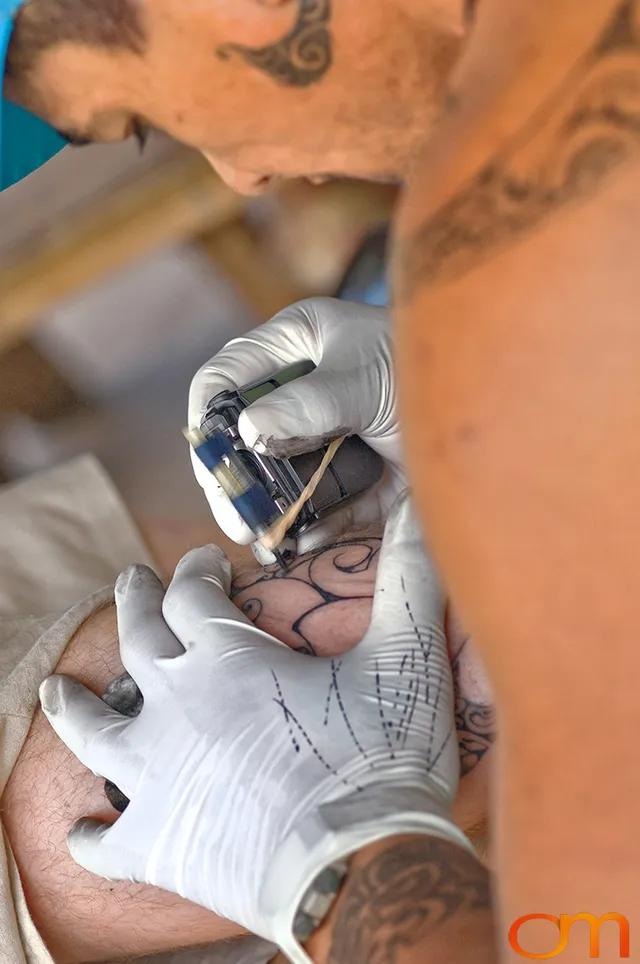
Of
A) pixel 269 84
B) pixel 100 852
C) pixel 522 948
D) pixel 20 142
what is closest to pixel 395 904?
pixel 522 948

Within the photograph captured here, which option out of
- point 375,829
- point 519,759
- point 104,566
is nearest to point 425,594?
point 375,829

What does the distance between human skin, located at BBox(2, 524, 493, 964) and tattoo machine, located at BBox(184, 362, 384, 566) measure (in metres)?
0.08

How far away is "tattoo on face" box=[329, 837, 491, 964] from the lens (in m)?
0.68

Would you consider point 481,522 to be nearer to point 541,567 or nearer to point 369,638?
point 541,567

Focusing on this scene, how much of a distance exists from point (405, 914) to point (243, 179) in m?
0.79

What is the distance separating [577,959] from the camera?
52cm

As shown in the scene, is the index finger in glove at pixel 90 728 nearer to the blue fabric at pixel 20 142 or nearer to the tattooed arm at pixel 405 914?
the tattooed arm at pixel 405 914

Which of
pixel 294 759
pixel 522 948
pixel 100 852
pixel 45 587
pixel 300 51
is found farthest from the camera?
pixel 45 587

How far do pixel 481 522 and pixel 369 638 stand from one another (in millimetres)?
487

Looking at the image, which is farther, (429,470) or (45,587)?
(45,587)

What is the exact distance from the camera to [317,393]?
108 cm

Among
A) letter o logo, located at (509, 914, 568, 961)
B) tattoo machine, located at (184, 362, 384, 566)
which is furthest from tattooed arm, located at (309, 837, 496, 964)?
tattoo machine, located at (184, 362, 384, 566)

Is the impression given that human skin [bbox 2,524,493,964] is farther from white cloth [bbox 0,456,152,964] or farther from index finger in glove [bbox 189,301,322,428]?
index finger in glove [bbox 189,301,322,428]

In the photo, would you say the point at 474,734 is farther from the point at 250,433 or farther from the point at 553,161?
the point at 553,161
